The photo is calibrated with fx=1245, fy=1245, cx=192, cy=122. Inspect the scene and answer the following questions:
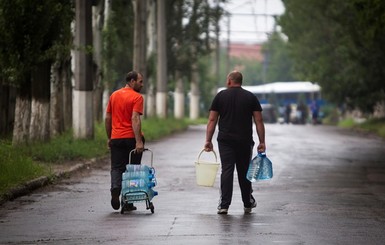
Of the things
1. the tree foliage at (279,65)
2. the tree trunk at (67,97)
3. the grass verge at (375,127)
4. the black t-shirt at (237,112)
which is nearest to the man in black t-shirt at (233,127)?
the black t-shirt at (237,112)

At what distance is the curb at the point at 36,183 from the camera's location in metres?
17.2

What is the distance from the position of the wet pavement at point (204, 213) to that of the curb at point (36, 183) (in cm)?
12

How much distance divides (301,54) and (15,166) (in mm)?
52728

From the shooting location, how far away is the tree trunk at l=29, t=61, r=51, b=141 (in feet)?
85.5

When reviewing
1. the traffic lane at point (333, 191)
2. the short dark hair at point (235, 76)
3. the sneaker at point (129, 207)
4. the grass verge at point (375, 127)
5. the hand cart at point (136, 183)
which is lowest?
the grass verge at point (375, 127)

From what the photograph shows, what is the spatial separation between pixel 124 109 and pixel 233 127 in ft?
4.47

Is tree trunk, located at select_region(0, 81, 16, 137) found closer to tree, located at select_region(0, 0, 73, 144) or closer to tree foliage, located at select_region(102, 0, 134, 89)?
tree, located at select_region(0, 0, 73, 144)

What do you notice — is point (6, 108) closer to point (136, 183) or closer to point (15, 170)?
point (15, 170)

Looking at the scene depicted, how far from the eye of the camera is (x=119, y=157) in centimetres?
1544

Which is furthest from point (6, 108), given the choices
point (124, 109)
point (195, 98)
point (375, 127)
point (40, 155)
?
point (195, 98)

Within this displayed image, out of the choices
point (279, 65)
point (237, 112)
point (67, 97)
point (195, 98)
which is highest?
point (279, 65)

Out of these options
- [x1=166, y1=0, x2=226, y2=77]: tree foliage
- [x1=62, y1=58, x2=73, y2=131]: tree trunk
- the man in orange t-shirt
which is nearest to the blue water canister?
the man in orange t-shirt

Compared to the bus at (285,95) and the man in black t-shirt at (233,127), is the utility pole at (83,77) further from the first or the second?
the bus at (285,95)

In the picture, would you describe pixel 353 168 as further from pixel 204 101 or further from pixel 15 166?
pixel 204 101
